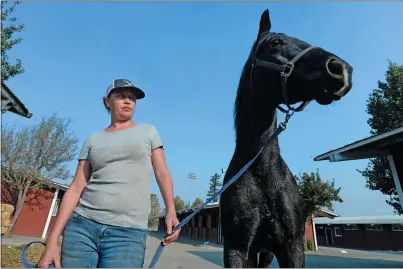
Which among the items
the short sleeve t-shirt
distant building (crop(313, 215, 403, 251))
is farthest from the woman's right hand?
distant building (crop(313, 215, 403, 251))

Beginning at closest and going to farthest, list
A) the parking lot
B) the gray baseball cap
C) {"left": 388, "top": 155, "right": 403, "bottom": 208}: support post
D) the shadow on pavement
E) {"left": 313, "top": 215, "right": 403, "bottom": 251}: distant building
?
the gray baseball cap → {"left": 388, "top": 155, "right": 403, "bottom": 208}: support post → the parking lot → the shadow on pavement → {"left": 313, "top": 215, "right": 403, "bottom": 251}: distant building

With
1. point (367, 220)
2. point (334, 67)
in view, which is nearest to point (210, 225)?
point (367, 220)

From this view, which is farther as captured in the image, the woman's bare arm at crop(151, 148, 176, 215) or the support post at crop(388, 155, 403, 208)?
the support post at crop(388, 155, 403, 208)

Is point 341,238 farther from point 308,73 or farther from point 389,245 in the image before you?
point 308,73

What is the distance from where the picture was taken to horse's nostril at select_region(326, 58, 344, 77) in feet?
6.10

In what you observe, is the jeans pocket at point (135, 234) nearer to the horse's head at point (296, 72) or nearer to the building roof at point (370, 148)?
the horse's head at point (296, 72)

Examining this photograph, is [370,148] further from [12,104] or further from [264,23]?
[12,104]

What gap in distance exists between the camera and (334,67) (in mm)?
1896

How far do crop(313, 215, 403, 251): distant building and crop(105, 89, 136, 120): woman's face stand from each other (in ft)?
99.7

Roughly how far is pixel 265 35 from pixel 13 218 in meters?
23.7

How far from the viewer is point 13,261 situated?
25.4 ft

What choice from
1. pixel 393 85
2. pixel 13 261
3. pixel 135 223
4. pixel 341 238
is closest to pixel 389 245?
→ pixel 341 238

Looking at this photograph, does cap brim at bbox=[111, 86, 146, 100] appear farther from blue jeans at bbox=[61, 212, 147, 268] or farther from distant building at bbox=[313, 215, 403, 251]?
distant building at bbox=[313, 215, 403, 251]

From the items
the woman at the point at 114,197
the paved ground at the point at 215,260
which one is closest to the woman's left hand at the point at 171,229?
the woman at the point at 114,197
